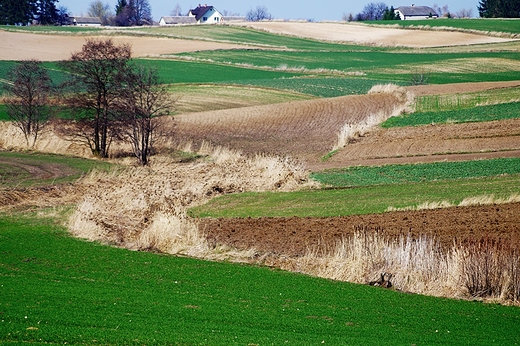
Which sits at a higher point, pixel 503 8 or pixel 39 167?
pixel 503 8

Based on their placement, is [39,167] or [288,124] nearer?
[39,167]

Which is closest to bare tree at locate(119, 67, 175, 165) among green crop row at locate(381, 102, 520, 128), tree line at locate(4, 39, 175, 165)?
tree line at locate(4, 39, 175, 165)

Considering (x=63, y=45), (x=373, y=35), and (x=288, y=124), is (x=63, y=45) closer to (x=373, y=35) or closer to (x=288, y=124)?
(x=373, y=35)

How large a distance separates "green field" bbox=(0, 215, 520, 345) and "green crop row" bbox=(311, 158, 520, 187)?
49.3 feet

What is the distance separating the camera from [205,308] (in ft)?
48.3

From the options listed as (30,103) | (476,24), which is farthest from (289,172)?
(476,24)

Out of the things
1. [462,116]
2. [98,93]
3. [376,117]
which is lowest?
[376,117]

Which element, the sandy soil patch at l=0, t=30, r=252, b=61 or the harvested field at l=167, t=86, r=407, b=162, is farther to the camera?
the sandy soil patch at l=0, t=30, r=252, b=61

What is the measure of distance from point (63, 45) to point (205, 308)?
8657 centimetres

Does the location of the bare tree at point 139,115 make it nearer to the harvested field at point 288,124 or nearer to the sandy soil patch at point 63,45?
the harvested field at point 288,124

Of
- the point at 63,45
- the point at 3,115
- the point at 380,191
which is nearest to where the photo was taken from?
the point at 380,191

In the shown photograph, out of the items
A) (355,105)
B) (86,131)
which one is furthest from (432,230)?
(355,105)

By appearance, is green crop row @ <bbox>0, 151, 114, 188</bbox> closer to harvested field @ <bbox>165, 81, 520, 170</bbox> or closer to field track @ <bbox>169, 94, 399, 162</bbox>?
harvested field @ <bbox>165, 81, 520, 170</bbox>

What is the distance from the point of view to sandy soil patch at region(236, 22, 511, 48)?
360 feet
